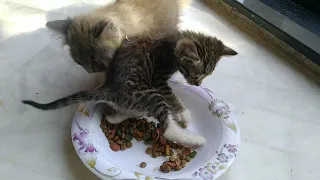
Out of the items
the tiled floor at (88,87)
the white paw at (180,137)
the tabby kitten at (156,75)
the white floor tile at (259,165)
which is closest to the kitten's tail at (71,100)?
the tabby kitten at (156,75)

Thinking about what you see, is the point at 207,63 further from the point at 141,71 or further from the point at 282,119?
the point at 282,119

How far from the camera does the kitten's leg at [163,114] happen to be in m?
1.07

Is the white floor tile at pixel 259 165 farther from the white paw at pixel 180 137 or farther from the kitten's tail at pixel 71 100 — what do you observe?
the kitten's tail at pixel 71 100

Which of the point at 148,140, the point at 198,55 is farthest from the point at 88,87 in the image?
the point at 198,55

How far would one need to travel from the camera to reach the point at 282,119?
4.10 ft

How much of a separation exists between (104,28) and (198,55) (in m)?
0.30

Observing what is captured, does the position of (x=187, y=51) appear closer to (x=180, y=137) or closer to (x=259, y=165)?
(x=180, y=137)

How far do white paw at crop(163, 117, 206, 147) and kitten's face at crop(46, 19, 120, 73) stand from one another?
0.30 meters

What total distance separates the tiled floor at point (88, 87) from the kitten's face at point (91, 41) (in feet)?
0.49

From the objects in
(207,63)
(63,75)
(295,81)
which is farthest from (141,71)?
(295,81)

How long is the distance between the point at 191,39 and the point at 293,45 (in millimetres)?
599

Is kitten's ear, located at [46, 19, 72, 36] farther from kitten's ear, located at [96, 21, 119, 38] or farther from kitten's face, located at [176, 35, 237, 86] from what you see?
kitten's face, located at [176, 35, 237, 86]

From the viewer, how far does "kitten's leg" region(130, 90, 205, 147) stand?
1066 millimetres

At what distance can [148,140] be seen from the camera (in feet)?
3.62
